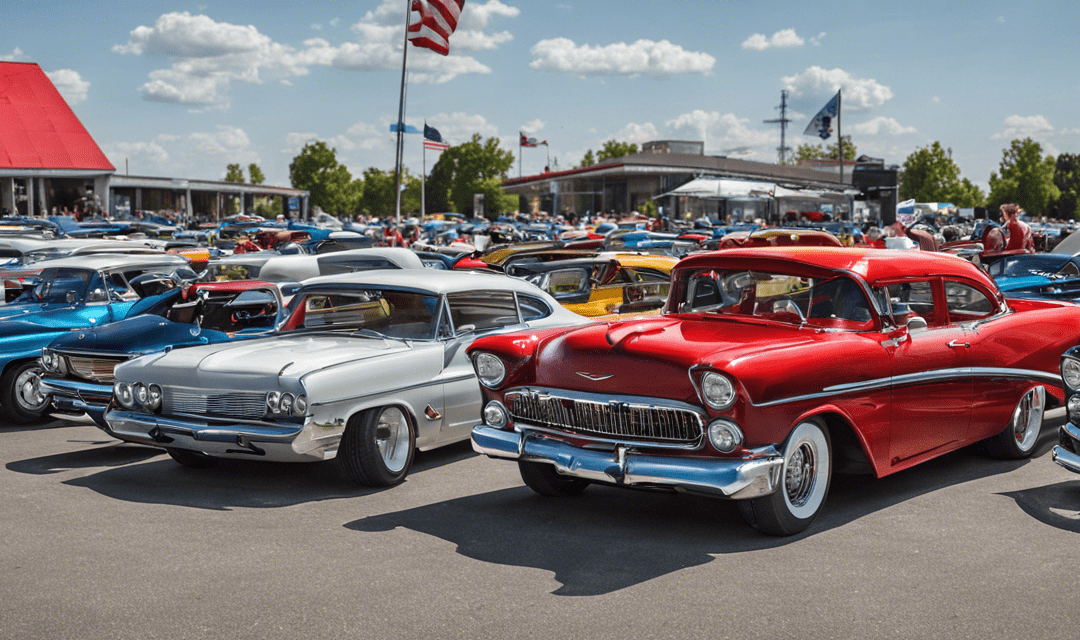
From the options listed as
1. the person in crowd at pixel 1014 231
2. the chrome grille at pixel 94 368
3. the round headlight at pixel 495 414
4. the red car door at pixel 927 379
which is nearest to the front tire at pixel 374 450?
the round headlight at pixel 495 414

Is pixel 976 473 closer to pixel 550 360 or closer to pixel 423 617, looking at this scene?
pixel 550 360

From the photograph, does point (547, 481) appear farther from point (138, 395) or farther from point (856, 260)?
point (138, 395)

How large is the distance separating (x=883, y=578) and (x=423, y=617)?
2.11 meters

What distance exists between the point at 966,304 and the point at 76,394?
22.1 feet

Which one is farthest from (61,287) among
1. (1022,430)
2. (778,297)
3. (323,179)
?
(323,179)

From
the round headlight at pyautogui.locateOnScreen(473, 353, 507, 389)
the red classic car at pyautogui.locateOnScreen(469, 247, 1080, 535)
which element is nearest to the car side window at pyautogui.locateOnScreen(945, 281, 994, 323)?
the red classic car at pyautogui.locateOnScreen(469, 247, 1080, 535)

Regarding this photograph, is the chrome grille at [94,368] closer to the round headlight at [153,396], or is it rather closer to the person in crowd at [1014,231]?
the round headlight at [153,396]

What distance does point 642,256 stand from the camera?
1359 centimetres

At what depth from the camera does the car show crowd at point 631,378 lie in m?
5.27

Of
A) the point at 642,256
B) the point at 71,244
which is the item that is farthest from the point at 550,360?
the point at 71,244

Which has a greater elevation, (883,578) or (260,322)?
(260,322)

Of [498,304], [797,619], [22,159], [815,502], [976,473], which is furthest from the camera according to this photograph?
[22,159]

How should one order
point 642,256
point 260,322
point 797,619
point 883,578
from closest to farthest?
1. point 797,619
2. point 883,578
3. point 260,322
4. point 642,256

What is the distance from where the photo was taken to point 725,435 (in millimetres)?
5109
